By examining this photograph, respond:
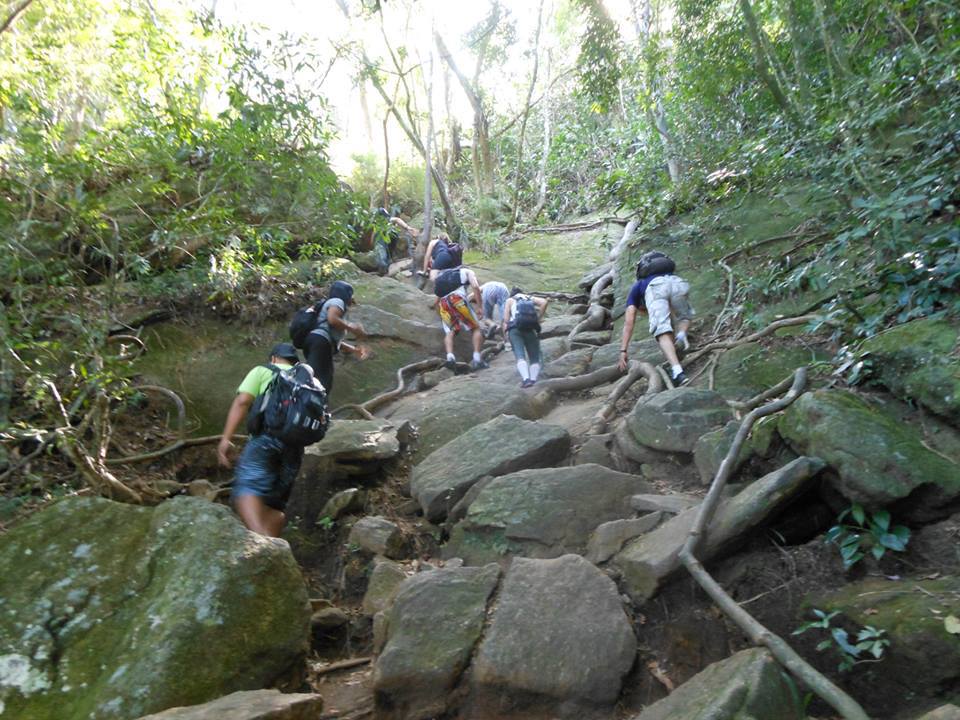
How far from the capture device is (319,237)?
925cm

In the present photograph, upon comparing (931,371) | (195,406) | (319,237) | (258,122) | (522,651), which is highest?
(258,122)

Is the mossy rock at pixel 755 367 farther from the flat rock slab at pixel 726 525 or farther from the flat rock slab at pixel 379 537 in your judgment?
the flat rock slab at pixel 379 537

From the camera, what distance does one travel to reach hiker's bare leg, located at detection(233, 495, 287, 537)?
4613mm

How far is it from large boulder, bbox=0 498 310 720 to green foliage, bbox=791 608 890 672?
8.87 ft

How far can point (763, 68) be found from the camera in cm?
840

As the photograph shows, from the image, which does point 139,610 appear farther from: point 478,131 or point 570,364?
point 478,131

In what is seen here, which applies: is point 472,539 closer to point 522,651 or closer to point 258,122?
point 522,651

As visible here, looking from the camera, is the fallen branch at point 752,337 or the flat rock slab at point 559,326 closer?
the fallen branch at point 752,337

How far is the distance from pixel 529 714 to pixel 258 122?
586 centimetres

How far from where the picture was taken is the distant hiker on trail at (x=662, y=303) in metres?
6.86

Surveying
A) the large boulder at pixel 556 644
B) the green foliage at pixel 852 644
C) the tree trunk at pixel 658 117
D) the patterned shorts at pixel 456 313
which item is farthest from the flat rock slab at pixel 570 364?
the green foliage at pixel 852 644

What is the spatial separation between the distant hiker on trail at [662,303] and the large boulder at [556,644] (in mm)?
3523

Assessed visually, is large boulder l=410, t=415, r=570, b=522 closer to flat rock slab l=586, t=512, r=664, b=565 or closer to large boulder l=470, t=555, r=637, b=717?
flat rock slab l=586, t=512, r=664, b=565

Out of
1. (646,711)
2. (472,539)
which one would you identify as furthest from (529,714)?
(472,539)
